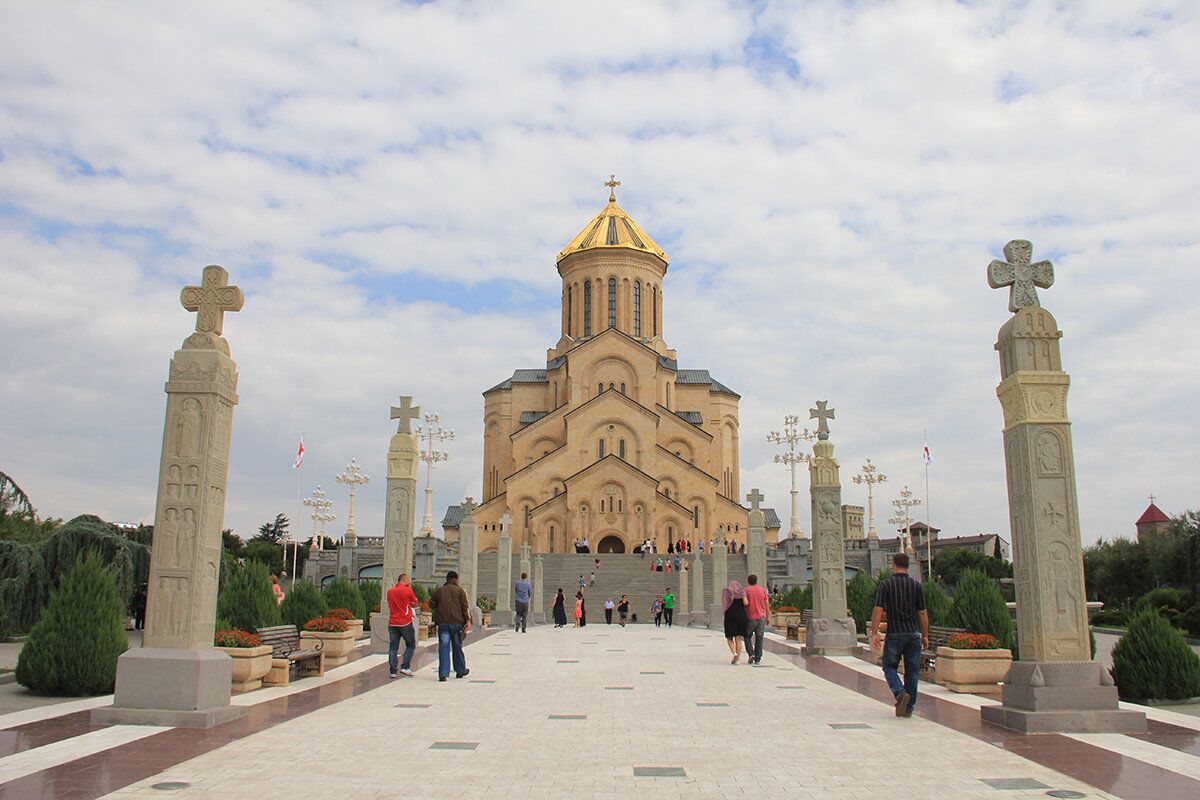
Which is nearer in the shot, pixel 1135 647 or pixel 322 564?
pixel 1135 647

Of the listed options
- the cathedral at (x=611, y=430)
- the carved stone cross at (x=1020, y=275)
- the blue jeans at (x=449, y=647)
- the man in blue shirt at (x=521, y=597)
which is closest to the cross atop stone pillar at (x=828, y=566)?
the blue jeans at (x=449, y=647)

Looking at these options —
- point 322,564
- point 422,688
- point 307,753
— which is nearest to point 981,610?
point 422,688

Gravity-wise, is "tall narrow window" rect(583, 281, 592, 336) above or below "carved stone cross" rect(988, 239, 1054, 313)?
above

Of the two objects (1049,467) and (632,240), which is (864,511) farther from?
(1049,467)

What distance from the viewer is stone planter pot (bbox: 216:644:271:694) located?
9.61 meters

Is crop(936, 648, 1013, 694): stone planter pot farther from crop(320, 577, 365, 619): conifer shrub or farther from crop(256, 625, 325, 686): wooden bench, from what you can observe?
crop(320, 577, 365, 619): conifer shrub

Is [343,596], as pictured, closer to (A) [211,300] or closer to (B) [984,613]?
(A) [211,300]

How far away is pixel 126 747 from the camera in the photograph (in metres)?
6.62

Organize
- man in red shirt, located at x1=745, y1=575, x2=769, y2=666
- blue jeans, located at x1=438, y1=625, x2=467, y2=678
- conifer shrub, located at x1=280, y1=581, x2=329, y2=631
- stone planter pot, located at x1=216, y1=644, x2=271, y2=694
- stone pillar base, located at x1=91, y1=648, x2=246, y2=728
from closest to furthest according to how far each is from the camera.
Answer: stone pillar base, located at x1=91, y1=648, x2=246, y2=728, stone planter pot, located at x1=216, y1=644, x2=271, y2=694, blue jeans, located at x1=438, y1=625, x2=467, y2=678, man in red shirt, located at x1=745, y1=575, x2=769, y2=666, conifer shrub, located at x1=280, y1=581, x2=329, y2=631

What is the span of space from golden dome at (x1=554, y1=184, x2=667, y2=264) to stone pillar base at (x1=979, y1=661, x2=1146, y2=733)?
4525cm

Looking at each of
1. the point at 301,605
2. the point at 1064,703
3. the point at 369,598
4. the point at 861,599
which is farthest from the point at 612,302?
the point at 1064,703

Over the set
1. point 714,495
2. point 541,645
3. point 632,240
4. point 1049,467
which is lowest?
point 541,645

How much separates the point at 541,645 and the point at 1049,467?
37.5 ft

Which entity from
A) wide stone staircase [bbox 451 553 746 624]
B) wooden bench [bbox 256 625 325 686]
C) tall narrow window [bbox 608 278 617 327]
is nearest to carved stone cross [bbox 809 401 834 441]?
wooden bench [bbox 256 625 325 686]
